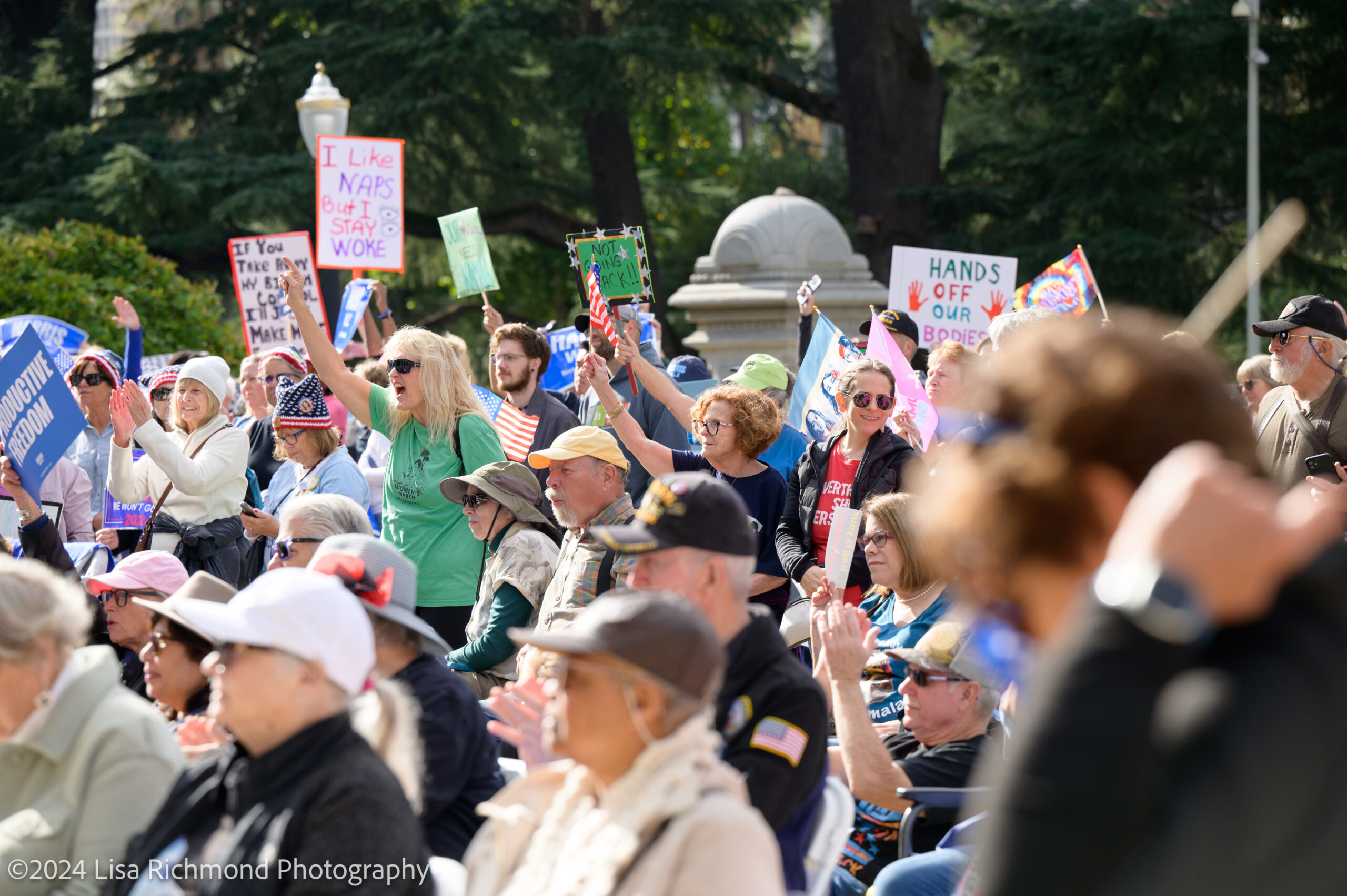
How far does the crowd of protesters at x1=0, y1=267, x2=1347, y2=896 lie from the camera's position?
1168 millimetres

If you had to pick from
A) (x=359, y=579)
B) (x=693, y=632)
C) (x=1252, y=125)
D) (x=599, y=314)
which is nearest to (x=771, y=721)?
(x=693, y=632)

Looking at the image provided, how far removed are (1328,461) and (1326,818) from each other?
5.16 metres

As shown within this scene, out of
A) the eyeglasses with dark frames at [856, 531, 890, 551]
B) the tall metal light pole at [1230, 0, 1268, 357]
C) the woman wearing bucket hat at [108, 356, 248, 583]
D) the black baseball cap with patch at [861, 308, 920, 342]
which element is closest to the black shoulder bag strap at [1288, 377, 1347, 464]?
the black baseball cap with patch at [861, 308, 920, 342]

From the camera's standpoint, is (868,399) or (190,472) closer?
(868,399)

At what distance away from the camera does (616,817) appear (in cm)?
230

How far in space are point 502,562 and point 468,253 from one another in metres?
4.62

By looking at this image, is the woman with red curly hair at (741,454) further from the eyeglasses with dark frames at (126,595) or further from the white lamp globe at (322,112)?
the white lamp globe at (322,112)

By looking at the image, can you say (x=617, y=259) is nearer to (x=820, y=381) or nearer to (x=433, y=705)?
(x=820, y=381)

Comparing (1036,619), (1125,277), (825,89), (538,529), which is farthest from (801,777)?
(825,89)

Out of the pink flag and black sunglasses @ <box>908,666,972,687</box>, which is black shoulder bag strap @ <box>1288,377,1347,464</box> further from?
black sunglasses @ <box>908,666,972,687</box>

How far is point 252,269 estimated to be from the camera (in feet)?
33.8

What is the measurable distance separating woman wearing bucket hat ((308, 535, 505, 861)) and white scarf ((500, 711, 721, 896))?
0.96 meters

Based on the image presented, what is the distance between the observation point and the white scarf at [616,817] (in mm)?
2250

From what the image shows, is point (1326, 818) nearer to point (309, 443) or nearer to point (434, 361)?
point (434, 361)
